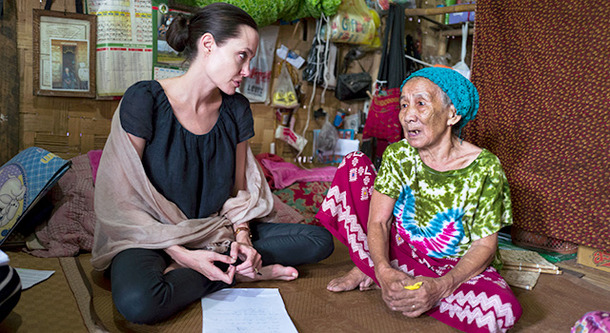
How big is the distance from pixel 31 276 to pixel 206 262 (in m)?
0.73

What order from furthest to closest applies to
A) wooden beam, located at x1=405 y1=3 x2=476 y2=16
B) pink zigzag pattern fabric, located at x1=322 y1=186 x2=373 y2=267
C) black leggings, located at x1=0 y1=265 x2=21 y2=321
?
wooden beam, located at x1=405 y1=3 x2=476 y2=16 < pink zigzag pattern fabric, located at x1=322 y1=186 x2=373 y2=267 < black leggings, located at x1=0 y1=265 x2=21 y2=321

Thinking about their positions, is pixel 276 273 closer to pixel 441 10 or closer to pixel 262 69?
pixel 262 69

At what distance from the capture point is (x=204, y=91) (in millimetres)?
1692

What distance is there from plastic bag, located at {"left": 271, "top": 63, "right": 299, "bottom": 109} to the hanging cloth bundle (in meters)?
0.65

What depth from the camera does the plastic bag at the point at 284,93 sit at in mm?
3250

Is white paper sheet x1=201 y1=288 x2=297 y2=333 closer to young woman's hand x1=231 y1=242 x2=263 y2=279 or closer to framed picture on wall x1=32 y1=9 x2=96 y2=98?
young woman's hand x1=231 y1=242 x2=263 y2=279

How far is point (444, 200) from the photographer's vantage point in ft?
5.22

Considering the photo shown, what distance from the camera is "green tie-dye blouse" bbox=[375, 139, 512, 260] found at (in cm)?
153

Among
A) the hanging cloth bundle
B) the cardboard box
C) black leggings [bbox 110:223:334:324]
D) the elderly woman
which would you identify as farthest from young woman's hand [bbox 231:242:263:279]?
the hanging cloth bundle

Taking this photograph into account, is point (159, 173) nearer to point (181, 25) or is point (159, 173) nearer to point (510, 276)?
point (181, 25)

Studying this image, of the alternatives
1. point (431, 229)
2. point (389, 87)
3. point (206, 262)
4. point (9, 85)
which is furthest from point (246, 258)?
point (389, 87)

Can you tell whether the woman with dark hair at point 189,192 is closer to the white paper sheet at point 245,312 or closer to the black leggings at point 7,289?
the white paper sheet at point 245,312

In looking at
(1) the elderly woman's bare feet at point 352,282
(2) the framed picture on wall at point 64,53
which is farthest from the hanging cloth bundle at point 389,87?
(2) the framed picture on wall at point 64,53

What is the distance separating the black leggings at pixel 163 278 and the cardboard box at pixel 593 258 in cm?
142
